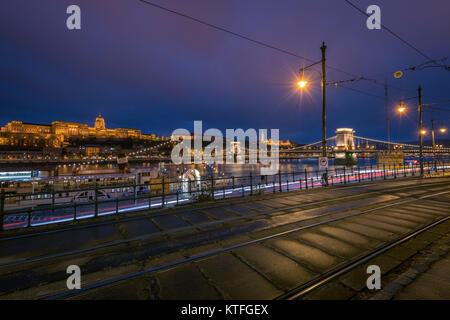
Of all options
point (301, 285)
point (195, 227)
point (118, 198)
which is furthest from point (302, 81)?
point (118, 198)

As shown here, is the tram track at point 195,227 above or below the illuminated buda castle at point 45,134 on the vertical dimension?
below

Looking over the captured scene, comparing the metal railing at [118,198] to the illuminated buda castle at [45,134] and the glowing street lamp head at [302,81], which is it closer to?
the glowing street lamp head at [302,81]

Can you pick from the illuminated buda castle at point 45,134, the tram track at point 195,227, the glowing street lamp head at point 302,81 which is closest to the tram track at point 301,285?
the tram track at point 195,227

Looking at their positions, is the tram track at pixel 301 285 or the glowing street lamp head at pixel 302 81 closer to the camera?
the tram track at pixel 301 285

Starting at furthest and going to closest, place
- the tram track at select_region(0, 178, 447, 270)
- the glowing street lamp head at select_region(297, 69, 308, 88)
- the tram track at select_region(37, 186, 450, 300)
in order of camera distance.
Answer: the glowing street lamp head at select_region(297, 69, 308, 88), the tram track at select_region(0, 178, 447, 270), the tram track at select_region(37, 186, 450, 300)

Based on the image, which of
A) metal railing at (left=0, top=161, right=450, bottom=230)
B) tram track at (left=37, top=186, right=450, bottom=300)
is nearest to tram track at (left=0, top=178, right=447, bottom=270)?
metal railing at (left=0, top=161, right=450, bottom=230)

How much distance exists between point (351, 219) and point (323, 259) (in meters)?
3.36

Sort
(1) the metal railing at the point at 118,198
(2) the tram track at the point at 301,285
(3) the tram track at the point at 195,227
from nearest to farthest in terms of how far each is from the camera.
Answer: (2) the tram track at the point at 301,285, (3) the tram track at the point at 195,227, (1) the metal railing at the point at 118,198

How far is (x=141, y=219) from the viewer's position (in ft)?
22.1

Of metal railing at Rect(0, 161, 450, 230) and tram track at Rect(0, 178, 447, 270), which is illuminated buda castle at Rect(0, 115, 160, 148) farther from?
tram track at Rect(0, 178, 447, 270)
